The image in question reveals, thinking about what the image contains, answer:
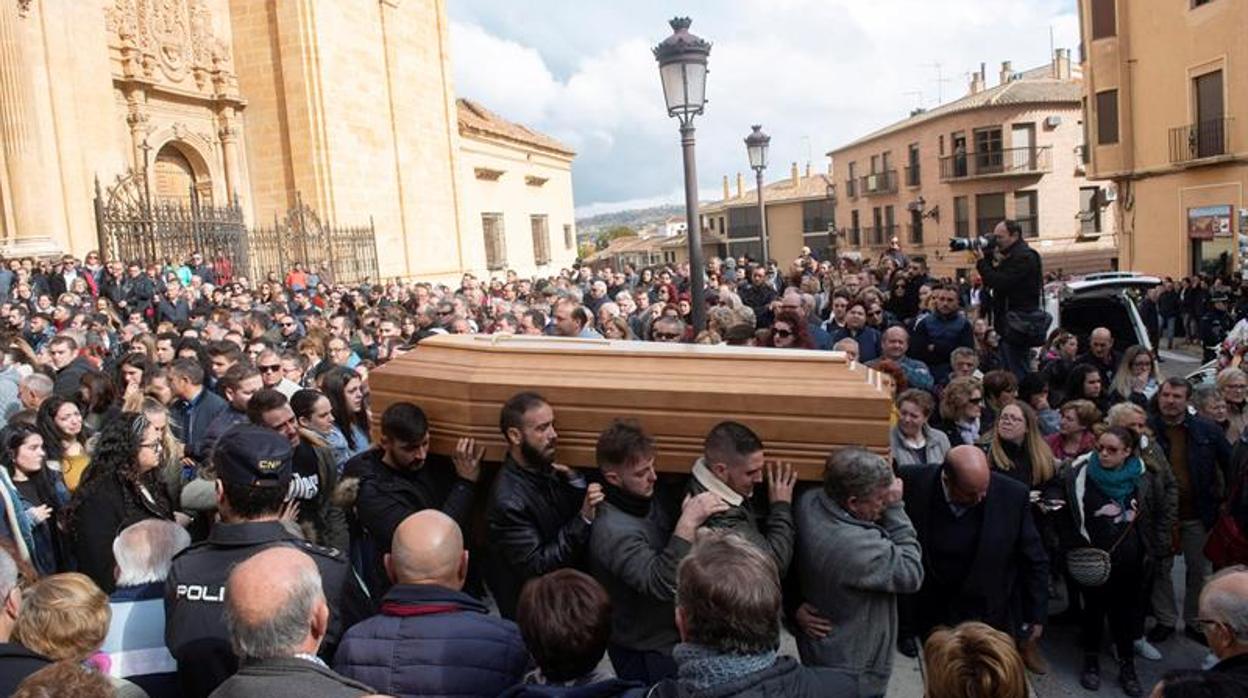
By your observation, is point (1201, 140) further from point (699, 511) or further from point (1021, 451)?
point (699, 511)

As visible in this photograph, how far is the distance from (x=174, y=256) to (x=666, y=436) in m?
14.4

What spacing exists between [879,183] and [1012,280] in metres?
38.2

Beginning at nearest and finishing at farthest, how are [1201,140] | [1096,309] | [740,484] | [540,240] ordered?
[740,484] → [1096,309] → [1201,140] → [540,240]

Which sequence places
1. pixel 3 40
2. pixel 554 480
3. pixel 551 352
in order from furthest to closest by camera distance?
pixel 3 40
pixel 551 352
pixel 554 480

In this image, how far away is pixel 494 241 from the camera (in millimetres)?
29281

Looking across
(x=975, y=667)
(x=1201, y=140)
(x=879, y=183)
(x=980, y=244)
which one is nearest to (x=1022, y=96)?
(x=879, y=183)

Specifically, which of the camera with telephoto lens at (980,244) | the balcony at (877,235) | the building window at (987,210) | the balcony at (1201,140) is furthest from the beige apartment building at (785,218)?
the camera with telephoto lens at (980,244)

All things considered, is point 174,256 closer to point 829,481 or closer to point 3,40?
point 3,40

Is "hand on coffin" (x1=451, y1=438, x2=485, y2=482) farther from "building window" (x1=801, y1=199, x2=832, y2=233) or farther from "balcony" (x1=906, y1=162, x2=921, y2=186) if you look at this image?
"building window" (x1=801, y1=199, x2=832, y2=233)

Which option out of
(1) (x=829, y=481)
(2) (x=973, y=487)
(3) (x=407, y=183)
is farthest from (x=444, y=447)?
(3) (x=407, y=183)

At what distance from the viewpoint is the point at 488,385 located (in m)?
3.10

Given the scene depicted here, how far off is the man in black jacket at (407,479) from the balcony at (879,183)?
4088 centimetres

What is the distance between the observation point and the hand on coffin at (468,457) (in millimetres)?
3088

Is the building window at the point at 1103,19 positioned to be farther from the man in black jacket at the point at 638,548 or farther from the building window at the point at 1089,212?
→ the man in black jacket at the point at 638,548
